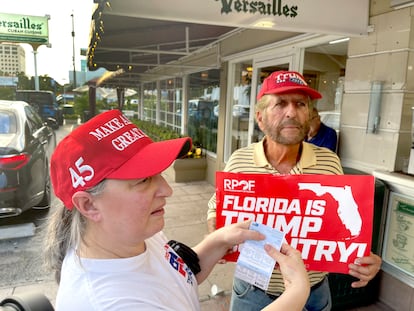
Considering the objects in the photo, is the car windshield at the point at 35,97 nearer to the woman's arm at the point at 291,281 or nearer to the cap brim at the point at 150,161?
the cap brim at the point at 150,161

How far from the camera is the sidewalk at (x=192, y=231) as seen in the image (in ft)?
9.27

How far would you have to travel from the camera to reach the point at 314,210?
1.19 meters

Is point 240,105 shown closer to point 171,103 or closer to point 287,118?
point 287,118

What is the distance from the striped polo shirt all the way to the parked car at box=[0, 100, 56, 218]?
2587 millimetres

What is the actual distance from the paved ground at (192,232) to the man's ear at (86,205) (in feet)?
1.20

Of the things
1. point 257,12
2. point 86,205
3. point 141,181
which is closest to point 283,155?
point 141,181

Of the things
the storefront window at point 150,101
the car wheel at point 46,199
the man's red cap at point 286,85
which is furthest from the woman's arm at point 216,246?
the storefront window at point 150,101

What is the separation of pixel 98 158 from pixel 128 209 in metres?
0.15

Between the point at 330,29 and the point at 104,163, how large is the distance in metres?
2.35

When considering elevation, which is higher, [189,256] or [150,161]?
[150,161]

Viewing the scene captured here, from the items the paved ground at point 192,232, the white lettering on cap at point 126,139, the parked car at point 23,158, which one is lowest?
the paved ground at point 192,232

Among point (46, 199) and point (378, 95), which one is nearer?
point (378, 95)

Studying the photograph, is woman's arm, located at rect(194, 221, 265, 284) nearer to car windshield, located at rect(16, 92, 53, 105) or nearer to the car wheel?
the car wheel

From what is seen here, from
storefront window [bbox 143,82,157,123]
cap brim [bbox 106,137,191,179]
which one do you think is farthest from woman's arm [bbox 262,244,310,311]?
storefront window [bbox 143,82,157,123]
